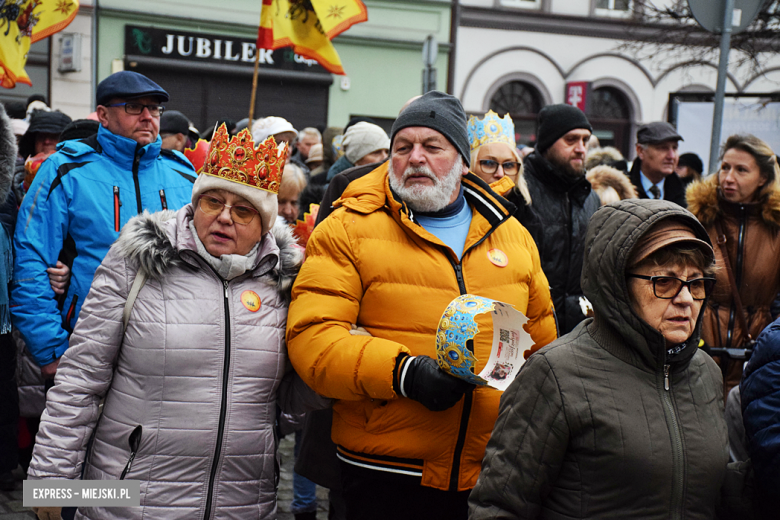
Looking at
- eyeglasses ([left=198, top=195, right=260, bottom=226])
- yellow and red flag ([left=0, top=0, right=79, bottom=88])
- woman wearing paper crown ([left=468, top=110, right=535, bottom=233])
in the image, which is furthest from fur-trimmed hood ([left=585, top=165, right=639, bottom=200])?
yellow and red flag ([left=0, top=0, right=79, bottom=88])

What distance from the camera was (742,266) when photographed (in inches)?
187

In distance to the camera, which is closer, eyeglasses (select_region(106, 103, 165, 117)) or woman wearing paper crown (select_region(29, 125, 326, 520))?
woman wearing paper crown (select_region(29, 125, 326, 520))

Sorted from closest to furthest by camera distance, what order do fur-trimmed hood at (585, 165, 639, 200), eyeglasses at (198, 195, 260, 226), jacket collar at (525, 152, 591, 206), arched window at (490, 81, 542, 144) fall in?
eyeglasses at (198, 195, 260, 226)
jacket collar at (525, 152, 591, 206)
fur-trimmed hood at (585, 165, 639, 200)
arched window at (490, 81, 542, 144)

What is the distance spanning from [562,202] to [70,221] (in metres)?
2.56

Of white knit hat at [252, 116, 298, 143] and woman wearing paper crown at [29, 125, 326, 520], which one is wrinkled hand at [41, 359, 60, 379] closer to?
woman wearing paper crown at [29, 125, 326, 520]

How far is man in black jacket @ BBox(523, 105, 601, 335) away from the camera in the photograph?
440 centimetres

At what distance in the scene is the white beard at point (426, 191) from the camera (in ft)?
9.70

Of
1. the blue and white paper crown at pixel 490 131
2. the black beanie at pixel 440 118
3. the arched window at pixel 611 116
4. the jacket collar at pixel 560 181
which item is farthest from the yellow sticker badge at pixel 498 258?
the arched window at pixel 611 116

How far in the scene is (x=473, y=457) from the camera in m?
2.80

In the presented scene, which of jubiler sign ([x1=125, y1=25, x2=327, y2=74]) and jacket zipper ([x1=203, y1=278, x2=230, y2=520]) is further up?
jubiler sign ([x1=125, y1=25, x2=327, y2=74])

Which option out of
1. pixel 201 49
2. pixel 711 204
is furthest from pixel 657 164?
pixel 201 49

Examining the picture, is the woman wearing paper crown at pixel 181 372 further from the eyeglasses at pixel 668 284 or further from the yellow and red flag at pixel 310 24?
the yellow and red flag at pixel 310 24

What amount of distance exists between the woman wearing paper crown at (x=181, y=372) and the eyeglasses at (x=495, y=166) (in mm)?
1705

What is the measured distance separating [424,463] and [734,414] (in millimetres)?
1026
